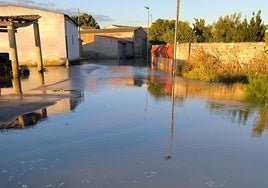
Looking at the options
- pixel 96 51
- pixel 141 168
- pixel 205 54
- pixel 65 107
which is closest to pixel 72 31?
pixel 96 51

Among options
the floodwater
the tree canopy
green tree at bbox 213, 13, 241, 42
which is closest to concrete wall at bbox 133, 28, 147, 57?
the tree canopy

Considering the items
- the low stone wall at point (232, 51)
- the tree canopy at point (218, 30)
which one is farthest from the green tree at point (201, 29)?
the low stone wall at point (232, 51)

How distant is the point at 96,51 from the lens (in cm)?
5066

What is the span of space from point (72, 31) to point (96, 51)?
15.8m

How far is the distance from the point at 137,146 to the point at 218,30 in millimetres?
30232

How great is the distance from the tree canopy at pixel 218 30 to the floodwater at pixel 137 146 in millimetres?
14858

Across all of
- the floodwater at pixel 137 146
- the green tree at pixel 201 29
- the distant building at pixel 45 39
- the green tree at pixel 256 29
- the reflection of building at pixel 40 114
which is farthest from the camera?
the green tree at pixel 201 29

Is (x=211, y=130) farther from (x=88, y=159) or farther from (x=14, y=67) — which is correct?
(x=14, y=67)

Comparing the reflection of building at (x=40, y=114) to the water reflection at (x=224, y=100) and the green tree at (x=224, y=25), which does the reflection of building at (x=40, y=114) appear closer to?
the water reflection at (x=224, y=100)

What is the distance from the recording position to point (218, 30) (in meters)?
33.5

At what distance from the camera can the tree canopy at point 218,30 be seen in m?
23.0

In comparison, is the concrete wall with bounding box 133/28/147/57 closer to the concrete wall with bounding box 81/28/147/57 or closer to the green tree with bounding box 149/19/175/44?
the concrete wall with bounding box 81/28/147/57

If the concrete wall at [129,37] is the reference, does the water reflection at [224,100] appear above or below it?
below

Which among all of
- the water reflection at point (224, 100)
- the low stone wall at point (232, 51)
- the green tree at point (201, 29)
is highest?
the green tree at point (201, 29)
